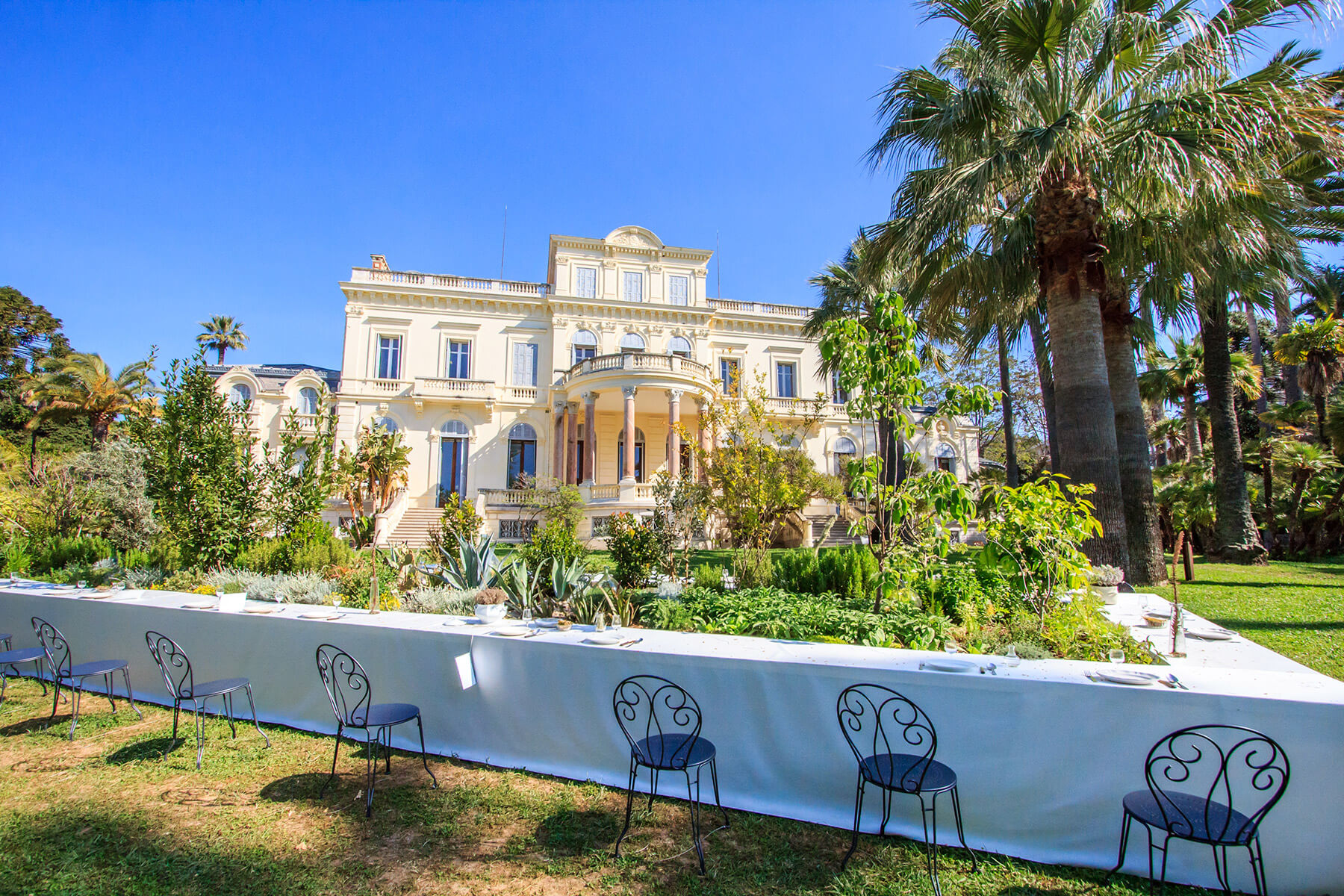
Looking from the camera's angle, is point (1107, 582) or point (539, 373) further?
point (539, 373)

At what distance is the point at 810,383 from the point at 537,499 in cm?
1662

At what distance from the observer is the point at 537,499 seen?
13.6 m

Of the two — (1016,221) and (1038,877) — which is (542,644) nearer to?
(1038,877)

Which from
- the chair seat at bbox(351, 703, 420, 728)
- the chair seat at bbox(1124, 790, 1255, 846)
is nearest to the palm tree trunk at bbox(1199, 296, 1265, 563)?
the chair seat at bbox(1124, 790, 1255, 846)

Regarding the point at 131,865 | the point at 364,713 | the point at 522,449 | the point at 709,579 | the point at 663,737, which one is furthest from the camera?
the point at 522,449

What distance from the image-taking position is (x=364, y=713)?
14.2 feet

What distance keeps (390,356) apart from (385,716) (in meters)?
22.7

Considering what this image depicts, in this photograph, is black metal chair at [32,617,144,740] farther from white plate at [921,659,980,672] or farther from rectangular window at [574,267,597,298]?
rectangular window at [574,267,597,298]

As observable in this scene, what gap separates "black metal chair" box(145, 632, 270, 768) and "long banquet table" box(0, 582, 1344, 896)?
1.36ft

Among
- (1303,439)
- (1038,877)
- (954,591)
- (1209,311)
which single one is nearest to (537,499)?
(954,591)

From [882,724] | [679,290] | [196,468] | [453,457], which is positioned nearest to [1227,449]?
A: [882,724]

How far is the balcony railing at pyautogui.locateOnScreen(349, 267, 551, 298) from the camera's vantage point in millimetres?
23438

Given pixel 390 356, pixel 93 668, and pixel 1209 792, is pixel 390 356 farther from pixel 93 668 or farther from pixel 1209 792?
pixel 1209 792

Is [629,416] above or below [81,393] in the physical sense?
below
